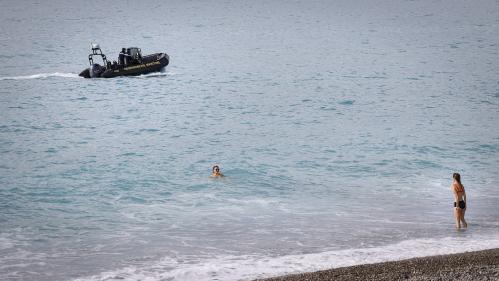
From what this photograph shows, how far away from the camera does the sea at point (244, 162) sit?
18.0m

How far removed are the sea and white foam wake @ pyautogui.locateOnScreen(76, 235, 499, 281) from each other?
0.17 ft

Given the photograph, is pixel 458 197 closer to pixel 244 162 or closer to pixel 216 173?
pixel 216 173

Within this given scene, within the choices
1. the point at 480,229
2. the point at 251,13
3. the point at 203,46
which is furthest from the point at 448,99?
the point at 251,13

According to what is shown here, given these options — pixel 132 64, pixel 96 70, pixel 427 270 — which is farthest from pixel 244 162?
pixel 96 70

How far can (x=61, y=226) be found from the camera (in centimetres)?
2175

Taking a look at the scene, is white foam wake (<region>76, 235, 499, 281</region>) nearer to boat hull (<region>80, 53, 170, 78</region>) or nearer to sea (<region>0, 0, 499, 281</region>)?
sea (<region>0, 0, 499, 281</region>)

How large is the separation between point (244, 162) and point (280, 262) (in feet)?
50.7

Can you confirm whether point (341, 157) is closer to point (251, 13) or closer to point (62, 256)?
point (62, 256)

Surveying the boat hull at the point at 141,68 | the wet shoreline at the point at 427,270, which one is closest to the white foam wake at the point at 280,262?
the wet shoreline at the point at 427,270

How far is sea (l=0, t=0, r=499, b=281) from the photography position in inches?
711

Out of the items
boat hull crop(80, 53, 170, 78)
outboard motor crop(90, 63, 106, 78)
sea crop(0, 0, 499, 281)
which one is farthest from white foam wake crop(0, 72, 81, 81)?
boat hull crop(80, 53, 170, 78)

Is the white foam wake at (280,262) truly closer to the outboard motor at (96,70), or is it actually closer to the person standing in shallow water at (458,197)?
the person standing in shallow water at (458,197)

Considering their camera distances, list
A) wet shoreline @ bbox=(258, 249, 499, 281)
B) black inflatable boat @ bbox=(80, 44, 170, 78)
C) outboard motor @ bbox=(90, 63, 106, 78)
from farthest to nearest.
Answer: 1. outboard motor @ bbox=(90, 63, 106, 78)
2. black inflatable boat @ bbox=(80, 44, 170, 78)
3. wet shoreline @ bbox=(258, 249, 499, 281)

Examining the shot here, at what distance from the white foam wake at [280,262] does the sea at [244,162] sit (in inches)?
2.1
